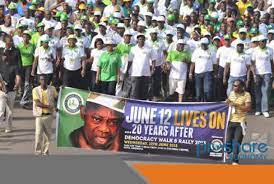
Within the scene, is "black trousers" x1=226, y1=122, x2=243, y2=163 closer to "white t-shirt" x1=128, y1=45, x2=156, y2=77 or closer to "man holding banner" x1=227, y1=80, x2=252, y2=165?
"man holding banner" x1=227, y1=80, x2=252, y2=165

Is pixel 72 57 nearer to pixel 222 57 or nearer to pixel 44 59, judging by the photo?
pixel 44 59

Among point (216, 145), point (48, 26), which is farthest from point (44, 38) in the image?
point (216, 145)

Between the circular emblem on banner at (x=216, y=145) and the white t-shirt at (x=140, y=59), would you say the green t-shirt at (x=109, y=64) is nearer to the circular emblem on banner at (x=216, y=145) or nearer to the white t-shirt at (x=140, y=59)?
the white t-shirt at (x=140, y=59)

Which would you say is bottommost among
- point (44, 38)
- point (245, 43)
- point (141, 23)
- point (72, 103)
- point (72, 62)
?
point (72, 103)

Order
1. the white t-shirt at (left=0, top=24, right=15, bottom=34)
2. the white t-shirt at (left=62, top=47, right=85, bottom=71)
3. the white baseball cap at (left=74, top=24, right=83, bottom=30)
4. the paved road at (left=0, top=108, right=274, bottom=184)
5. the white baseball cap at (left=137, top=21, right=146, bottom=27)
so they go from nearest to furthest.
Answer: the paved road at (left=0, top=108, right=274, bottom=184)
the white t-shirt at (left=62, top=47, right=85, bottom=71)
the white baseball cap at (left=74, top=24, right=83, bottom=30)
the white baseball cap at (left=137, top=21, right=146, bottom=27)
the white t-shirt at (left=0, top=24, right=15, bottom=34)

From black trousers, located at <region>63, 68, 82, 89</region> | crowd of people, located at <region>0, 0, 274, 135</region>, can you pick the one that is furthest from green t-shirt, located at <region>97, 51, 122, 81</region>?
black trousers, located at <region>63, 68, 82, 89</region>

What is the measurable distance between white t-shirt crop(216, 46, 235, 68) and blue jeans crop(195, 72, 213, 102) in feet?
1.32

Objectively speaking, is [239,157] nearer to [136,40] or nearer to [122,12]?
[136,40]

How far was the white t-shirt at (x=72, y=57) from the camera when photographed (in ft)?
57.2

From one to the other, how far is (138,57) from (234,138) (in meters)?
4.46

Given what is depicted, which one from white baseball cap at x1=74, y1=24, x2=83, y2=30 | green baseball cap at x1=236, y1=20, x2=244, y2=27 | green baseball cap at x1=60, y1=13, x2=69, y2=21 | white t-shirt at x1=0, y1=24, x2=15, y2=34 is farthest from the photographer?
green baseball cap at x1=236, y1=20, x2=244, y2=27

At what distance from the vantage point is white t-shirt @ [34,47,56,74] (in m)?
17.3

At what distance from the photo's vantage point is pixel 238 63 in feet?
57.2

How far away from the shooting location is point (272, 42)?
711 inches
